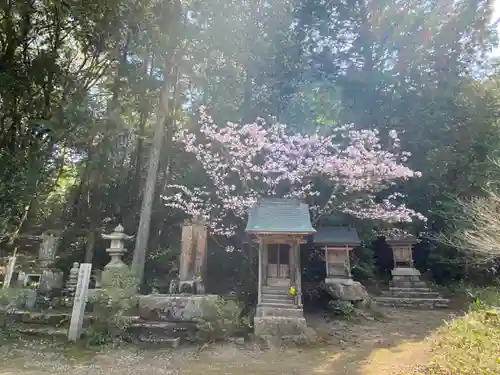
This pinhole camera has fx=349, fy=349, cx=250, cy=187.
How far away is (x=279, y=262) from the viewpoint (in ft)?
30.9

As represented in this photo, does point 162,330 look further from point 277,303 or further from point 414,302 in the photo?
point 414,302

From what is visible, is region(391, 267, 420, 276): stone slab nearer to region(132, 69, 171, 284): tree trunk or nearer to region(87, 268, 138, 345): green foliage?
region(132, 69, 171, 284): tree trunk

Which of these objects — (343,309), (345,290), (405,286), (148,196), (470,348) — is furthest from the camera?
(405,286)

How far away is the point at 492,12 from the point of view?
14477 mm

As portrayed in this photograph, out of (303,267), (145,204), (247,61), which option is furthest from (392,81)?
(145,204)

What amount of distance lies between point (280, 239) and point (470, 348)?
193 inches

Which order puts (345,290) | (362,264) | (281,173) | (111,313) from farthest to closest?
(362,264), (281,173), (345,290), (111,313)

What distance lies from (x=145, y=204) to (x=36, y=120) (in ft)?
13.2

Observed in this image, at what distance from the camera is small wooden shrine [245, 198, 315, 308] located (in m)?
8.77

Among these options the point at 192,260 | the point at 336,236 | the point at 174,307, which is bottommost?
the point at 174,307

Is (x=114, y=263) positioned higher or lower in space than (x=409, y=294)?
higher

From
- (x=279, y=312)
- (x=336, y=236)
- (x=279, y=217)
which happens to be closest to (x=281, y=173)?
(x=279, y=217)

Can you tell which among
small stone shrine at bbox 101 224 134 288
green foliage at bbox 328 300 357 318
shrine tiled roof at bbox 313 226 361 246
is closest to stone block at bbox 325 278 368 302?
green foliage at bbox 328 300 357 318

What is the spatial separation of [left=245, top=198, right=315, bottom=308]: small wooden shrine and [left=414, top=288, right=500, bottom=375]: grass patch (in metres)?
3.47
